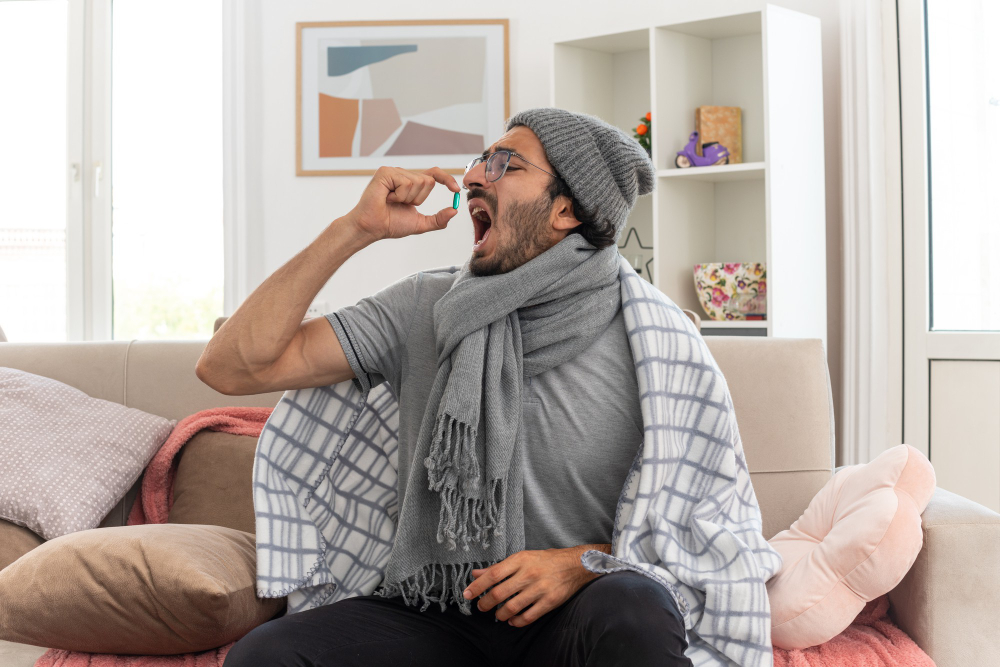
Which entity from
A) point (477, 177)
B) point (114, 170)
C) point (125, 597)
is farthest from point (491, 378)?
point (114, 170)

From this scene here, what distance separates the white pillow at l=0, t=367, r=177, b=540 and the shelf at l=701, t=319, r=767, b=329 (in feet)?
5.89

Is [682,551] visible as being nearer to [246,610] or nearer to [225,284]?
[246,610]

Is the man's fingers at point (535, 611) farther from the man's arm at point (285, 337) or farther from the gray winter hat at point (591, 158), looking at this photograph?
the gray winter hat at point (591, 158)

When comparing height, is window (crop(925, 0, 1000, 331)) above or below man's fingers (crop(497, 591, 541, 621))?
above

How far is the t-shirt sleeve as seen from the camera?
141 centimetres

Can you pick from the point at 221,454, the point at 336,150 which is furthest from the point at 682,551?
the point at 336,150

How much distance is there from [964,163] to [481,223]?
2.20m

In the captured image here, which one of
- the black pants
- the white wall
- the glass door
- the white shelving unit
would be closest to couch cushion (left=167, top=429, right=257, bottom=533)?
the black pants

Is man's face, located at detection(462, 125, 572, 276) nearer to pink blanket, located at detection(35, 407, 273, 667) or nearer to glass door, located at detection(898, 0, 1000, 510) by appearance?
pink blanket, located at detection(35, 407, 273, 667)

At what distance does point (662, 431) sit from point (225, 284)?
2491 millimetres

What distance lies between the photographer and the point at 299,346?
4.52 feet

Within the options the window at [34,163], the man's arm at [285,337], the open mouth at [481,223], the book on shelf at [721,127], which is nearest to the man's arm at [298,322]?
the man's arm at [285,337]

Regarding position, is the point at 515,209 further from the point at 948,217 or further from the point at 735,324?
the point at 948,217

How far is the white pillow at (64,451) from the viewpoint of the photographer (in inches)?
65.4
